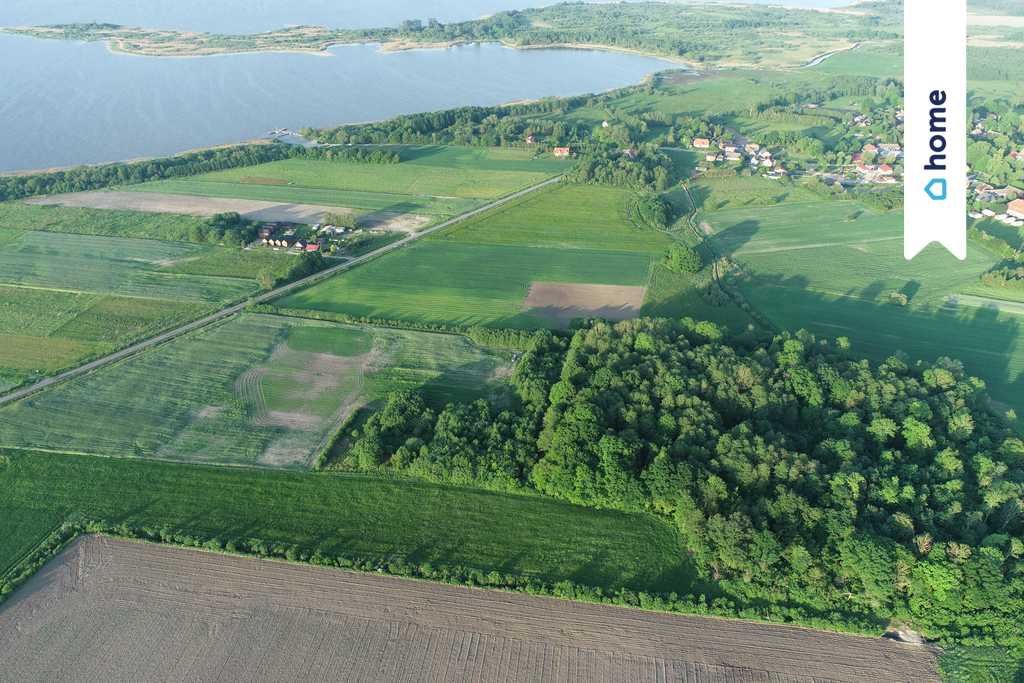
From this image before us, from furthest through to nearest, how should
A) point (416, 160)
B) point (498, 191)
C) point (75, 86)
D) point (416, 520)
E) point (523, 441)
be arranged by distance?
point (75, 86), point (416, 160), point (498, 191), point (523, 441), point (416, 520)

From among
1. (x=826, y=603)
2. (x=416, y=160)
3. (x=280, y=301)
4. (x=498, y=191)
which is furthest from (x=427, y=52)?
(x=826, y=603)

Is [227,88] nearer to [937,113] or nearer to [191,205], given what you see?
[191,205]

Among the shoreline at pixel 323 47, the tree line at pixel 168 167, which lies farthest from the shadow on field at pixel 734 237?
the shoreline at pixel 323 47

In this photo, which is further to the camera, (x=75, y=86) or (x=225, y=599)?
(x=75, y=86)

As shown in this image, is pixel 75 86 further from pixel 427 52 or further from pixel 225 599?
pixel 225 599

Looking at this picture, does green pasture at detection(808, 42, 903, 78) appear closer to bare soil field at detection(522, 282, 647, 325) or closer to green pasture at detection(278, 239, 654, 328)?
green pasture at detection(278, 239, 654, 328)

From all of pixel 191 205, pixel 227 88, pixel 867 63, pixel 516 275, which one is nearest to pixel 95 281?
pixel 191 205

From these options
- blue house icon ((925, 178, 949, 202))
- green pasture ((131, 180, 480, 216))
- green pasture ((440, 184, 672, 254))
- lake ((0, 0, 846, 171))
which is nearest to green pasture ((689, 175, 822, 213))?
green pasture ((440, 184, 672, 254))
